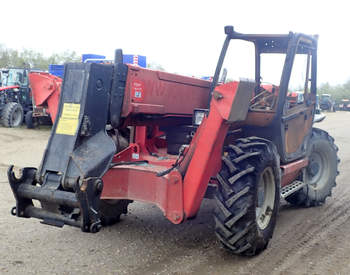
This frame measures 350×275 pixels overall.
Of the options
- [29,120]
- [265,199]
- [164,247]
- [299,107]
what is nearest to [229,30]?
[299,107]

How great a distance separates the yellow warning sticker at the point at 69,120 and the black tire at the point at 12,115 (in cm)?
1419

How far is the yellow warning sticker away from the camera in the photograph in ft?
13.5

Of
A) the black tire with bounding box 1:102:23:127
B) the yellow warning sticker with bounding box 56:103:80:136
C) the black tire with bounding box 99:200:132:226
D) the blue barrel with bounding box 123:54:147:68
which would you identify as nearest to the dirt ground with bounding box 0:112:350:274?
the black tire with bounding box 99:200:132:226

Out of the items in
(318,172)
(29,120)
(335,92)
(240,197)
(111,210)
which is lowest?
(335,92)

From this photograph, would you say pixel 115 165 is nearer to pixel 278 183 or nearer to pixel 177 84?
pixel 177 84

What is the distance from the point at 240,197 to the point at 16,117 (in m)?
15.3

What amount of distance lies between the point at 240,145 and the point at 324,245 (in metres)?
1.61

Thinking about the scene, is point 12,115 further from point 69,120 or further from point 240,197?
point 240,197

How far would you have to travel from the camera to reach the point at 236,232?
4422 millimetres

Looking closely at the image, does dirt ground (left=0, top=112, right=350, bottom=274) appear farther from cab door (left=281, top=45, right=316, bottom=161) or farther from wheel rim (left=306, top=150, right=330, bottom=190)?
cab door (left=281, top=45, right=316, bottom=161)

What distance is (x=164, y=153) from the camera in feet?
17.9

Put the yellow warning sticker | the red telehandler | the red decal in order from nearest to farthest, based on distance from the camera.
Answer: the yellow warning sticker < the red decal < the red telehandler

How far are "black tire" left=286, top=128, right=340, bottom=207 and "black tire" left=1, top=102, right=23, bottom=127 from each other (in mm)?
13495

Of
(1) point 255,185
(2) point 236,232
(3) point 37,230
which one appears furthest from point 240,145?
(3) point 37,230
